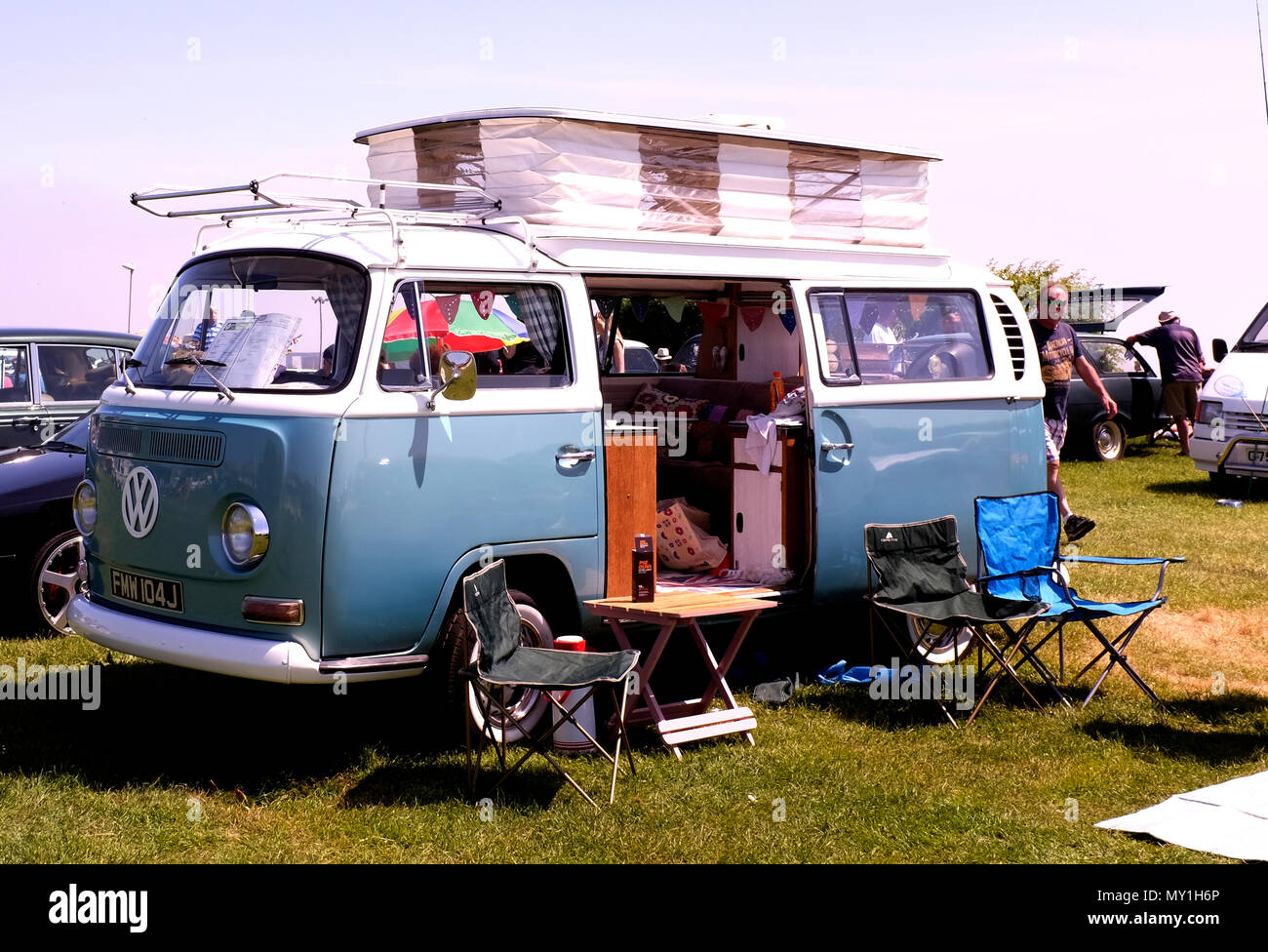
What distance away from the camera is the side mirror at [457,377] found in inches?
225

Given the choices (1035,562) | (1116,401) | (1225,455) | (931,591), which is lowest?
(931,591)

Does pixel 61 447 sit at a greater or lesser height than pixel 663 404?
lesser

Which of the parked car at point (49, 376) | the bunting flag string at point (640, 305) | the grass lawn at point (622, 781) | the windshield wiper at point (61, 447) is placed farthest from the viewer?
the parked car at point (49, 376)

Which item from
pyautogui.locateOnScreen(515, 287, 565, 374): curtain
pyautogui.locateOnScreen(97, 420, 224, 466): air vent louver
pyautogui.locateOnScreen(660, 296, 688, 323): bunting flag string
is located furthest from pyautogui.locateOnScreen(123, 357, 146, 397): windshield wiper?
pyautogui.locateOnScreen(660, 296, 688, 323): bunting flag string

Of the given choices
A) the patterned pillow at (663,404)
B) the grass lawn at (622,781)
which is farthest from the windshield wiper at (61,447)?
the patterned pillow at (663,404)

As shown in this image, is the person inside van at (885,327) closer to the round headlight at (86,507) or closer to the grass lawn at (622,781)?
the grass lawn at (622,781)

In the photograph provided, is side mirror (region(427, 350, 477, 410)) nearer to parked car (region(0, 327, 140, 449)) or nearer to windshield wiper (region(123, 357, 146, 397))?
windshield wiper (region(123, 357, 146, 397))

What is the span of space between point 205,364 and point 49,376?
4.40 meters

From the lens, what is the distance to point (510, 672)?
18.7 feet

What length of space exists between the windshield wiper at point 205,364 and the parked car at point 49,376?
3.51m

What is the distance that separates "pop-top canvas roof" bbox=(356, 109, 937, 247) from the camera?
6465 mm

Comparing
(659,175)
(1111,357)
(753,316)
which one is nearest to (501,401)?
(659,175)

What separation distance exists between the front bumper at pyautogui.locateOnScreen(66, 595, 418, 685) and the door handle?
1.13 m

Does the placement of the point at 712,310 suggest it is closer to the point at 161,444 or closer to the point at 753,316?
the point at 753,316
